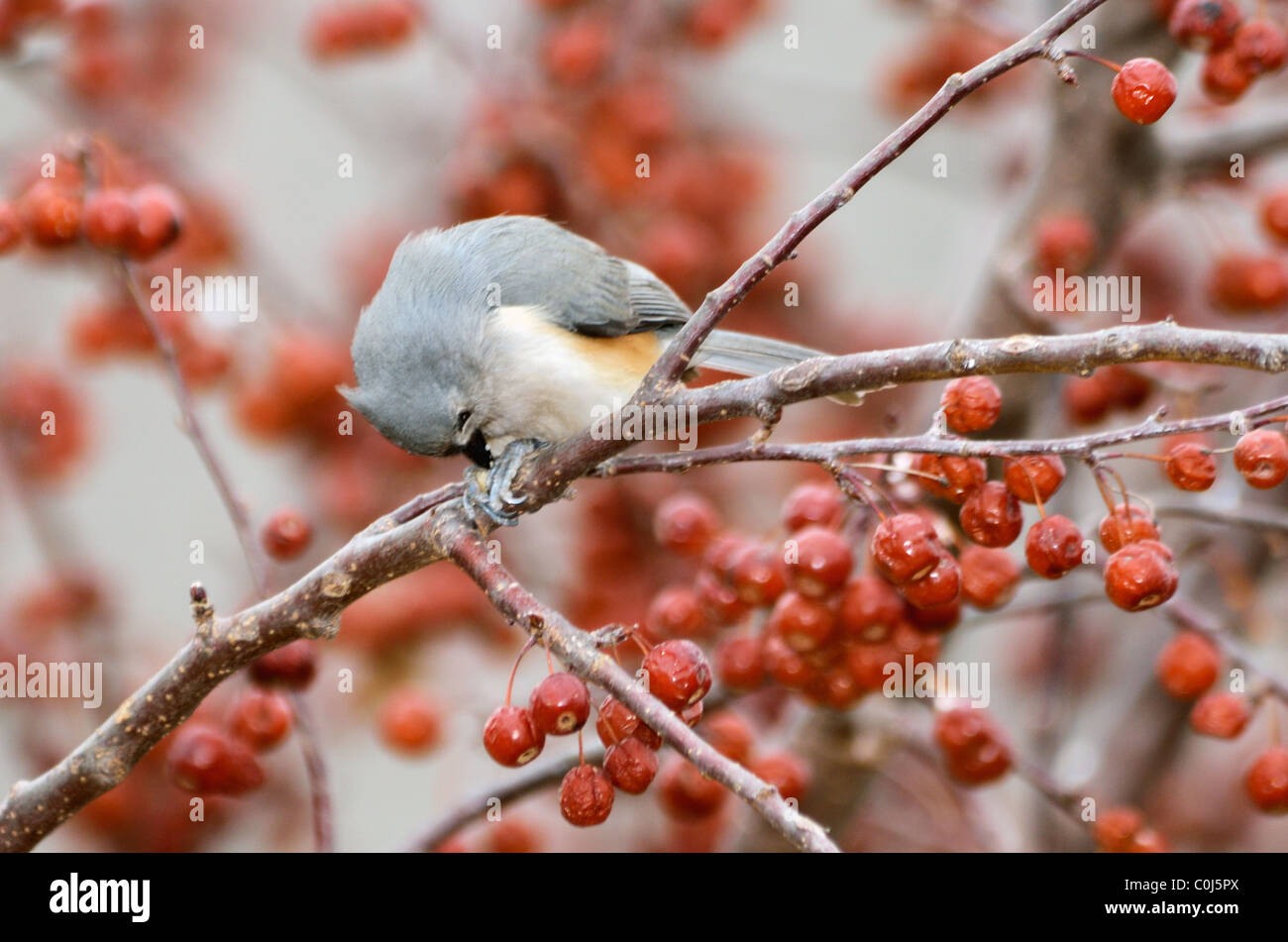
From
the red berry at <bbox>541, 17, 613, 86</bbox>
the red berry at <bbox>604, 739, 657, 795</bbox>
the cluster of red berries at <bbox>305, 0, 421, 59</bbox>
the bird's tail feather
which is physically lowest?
the red berry at <bbox>604, 739, 657, 795</bbox>

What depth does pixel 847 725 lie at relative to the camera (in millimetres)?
2830

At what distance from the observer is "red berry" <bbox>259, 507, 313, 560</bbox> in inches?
85.8

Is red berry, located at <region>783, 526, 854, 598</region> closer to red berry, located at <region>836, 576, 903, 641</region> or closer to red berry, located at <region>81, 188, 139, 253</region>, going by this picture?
red berry, located at <region>836, 576, 903, 641</region>

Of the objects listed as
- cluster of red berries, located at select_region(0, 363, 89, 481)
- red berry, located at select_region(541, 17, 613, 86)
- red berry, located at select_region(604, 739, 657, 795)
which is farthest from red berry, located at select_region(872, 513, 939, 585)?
cluster of red berries, located at select_region(0, 363, 89, 481)

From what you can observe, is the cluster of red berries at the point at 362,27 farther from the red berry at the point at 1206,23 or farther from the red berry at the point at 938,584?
the red berry at the point at 938,584

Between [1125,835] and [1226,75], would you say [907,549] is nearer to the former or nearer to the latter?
[1125,835]

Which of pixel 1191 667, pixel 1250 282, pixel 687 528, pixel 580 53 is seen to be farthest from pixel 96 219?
pixel 1250 282

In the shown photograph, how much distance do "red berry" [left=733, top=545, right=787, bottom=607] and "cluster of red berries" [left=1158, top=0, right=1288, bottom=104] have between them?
48.3 inches

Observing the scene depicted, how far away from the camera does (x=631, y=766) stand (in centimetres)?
171

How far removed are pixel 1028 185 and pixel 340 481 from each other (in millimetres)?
2058

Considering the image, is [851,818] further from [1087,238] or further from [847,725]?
[1087,238]

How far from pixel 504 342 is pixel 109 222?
808mm

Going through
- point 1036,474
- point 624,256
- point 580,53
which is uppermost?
point 580,53

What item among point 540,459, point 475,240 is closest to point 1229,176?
point 475,240
